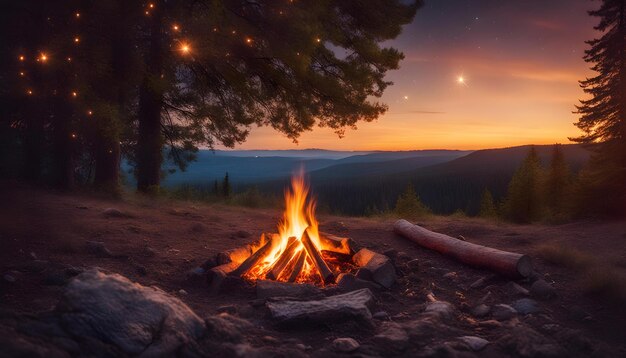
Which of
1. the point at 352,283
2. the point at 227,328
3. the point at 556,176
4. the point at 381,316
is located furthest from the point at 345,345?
the point at 556,176

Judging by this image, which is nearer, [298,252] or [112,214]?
[298,252]

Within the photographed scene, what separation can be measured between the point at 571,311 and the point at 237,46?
1045 cm

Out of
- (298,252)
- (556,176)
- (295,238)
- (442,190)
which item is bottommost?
(442,190)

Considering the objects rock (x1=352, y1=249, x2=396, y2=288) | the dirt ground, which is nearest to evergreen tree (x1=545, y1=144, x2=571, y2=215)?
the dirt ground

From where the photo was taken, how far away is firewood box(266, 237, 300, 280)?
6.26 m

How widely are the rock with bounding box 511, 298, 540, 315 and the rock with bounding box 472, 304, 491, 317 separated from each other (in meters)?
0.41

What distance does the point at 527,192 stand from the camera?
1181 inches

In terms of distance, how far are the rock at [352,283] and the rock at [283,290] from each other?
15.9 inches

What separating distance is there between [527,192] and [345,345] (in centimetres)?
2959

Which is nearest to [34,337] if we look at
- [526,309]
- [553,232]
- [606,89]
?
[526,309]

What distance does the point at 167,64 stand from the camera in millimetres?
13234

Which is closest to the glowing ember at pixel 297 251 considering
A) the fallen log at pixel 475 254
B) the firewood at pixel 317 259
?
the firewood at pixel 317 259

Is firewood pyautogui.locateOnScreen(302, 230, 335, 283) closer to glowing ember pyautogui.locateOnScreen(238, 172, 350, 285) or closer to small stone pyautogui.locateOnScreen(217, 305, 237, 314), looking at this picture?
glowing ember pyautogui.locateOnScreen(238, 172, 350, 285)

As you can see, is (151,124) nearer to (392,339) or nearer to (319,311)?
(319,311)
